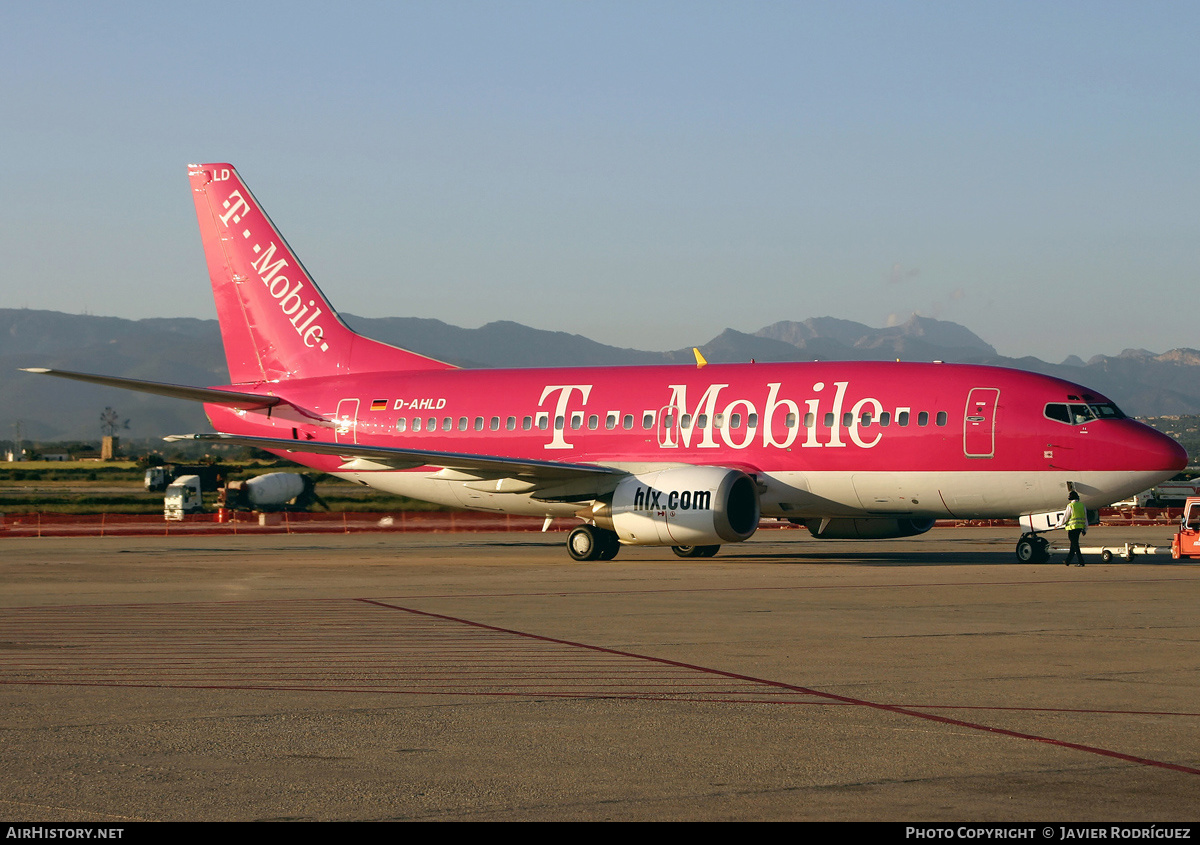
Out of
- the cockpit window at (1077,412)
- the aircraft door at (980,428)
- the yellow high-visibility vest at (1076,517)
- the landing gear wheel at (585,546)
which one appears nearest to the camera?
the yellow high-visibility vest at (1076,517)

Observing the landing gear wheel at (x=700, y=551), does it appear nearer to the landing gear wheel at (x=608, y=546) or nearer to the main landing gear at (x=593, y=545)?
the landing gear wheel at (x=608, y=546)

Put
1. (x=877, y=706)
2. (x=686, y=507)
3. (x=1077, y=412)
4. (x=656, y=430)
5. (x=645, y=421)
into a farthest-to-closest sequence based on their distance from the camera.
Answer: (x=645, y=421) → (x=656, y=430) → (x=686, y=507) → (x=1077, y=412) → (x=877, y=706)

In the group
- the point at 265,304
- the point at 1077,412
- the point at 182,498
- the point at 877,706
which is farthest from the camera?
the point at 182,498

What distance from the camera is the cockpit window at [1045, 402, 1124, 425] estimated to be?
26.9 meters

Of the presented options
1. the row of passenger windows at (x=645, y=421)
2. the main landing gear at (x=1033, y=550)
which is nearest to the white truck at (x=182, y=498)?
the row of passenger windows at (x=645, y=421)

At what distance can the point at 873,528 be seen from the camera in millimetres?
30500

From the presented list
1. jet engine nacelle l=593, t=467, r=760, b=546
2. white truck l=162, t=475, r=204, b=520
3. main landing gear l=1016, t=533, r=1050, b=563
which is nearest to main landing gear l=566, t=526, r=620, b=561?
jet engine nacelle l=593, t=467, r=760, b=546

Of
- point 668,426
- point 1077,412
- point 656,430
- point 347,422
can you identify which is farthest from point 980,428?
point 347,422

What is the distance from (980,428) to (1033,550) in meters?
3.14

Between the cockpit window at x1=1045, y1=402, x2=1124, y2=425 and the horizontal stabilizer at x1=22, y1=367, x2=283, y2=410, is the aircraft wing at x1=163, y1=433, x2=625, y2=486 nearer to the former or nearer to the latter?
the horizontal stabilizer at x1=22, y1=367, x2=283, y2=410

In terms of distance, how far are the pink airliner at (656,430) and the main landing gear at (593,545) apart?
0.18ft

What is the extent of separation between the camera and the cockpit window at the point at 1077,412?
26.9 m

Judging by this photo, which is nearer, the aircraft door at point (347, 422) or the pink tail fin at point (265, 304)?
the aircraft door at point (347, 422)

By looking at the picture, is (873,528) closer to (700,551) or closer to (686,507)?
(700,551)
